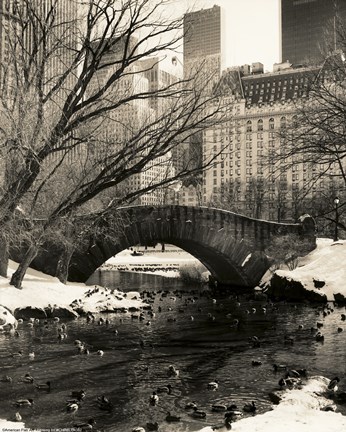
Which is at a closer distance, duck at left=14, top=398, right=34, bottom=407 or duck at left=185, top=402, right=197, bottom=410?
duck at left=185, top=402, right=197, bottom=410

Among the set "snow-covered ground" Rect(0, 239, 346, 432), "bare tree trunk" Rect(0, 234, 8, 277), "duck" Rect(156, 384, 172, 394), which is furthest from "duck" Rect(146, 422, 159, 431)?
"bare tree trunk" Rect(0, 234, 8, 277)

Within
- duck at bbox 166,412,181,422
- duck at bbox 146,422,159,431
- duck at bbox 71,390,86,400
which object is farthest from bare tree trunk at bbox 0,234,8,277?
duck at bbox 146,422,159,431

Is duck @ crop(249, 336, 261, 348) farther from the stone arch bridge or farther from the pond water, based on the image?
the stone arch bridge

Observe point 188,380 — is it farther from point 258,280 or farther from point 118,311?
point 258,280

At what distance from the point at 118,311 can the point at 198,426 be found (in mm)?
15087

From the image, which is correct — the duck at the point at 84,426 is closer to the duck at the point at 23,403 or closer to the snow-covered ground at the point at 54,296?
the duck at the point at 23,403

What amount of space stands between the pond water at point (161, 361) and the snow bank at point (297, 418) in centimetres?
49

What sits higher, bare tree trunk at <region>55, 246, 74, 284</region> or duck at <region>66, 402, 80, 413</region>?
bare tree trunk at <region>55, 246, 74, 284</region>

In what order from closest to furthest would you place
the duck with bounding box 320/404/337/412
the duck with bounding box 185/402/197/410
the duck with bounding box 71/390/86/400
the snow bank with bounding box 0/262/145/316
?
the duck with bounding box 320/404/337/412
the duck with bounding box 185/402/197/410
the duck with bounding box 71/390/86/400
the snow bank with bounding box 0/262/145/316

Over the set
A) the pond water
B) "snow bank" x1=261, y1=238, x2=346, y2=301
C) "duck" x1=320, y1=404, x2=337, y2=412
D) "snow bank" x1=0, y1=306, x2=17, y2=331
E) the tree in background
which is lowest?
the pond water

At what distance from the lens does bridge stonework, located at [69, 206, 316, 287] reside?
29.3 m

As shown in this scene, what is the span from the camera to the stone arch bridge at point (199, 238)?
28969mm

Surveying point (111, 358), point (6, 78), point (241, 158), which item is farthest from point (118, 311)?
Answer: point (241, 158)

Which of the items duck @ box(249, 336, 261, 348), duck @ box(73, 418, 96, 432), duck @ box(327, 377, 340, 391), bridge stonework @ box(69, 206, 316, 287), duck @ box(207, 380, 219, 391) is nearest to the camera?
duck @ box(73, 418, 96, 432)
